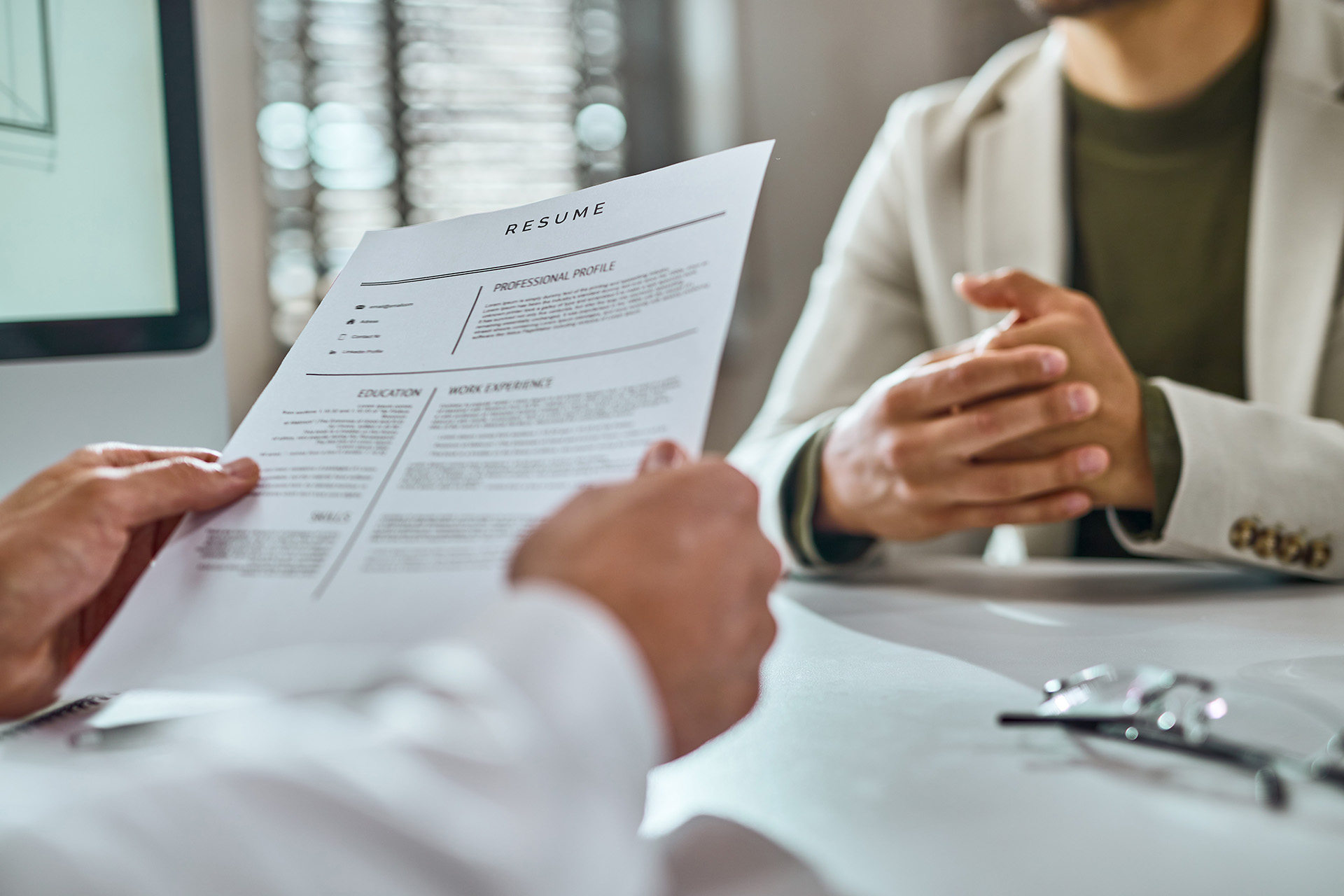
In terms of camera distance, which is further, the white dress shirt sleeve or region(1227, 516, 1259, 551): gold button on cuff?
region(1227, 516, 1259, 551): gold button on cuff

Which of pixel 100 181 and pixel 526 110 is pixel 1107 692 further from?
pixel 526 110

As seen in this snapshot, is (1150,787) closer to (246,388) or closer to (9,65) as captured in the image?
(9,65)

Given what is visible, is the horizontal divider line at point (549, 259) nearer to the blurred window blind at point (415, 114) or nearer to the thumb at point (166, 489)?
the thumb at point (166, 489)

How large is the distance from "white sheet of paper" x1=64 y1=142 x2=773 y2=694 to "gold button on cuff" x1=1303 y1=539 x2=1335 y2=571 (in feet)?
1.73

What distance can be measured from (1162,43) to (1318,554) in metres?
0.61

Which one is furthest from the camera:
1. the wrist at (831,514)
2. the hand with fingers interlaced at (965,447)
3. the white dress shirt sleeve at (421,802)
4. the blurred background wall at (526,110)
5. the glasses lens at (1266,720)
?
the blurred background wall at (526,110)

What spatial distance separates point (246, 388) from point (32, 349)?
4.85 ft

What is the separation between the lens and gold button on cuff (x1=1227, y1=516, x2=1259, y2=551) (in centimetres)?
64

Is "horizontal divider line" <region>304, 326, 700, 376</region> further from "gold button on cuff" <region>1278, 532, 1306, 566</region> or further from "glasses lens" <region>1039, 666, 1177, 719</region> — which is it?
"gold button on cuff" <region>1278, 532, 1306, 566</region>

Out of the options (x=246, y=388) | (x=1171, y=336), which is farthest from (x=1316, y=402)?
(x=246, y=388)

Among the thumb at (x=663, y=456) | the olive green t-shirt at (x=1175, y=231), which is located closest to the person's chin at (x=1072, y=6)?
the olive green t-shirt at (x=1175, y=231)

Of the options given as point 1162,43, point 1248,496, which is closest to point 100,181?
point 1248,496

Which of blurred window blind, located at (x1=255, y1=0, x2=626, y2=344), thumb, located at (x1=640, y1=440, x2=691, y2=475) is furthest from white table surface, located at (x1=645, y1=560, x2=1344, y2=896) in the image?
blurred window blind, located at (x1=255, y1=0, x2=626, y2=344)

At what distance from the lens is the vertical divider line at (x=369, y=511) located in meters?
0.36
